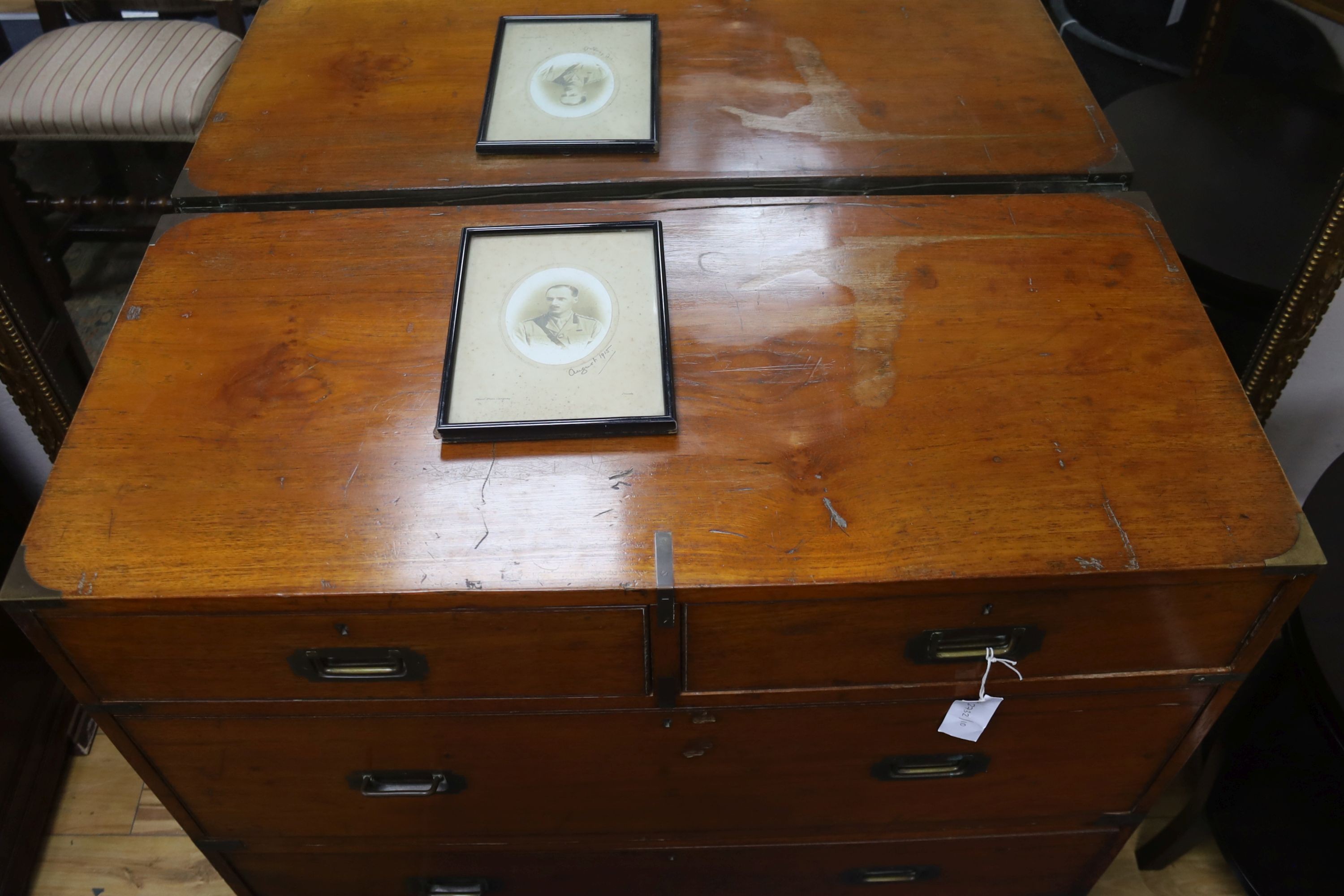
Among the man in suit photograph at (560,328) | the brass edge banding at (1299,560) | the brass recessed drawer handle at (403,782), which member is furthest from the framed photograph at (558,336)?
the brass edge banding at (1299,560)

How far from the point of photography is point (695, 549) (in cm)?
94

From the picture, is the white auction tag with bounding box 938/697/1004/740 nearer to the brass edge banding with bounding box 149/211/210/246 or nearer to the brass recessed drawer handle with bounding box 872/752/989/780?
the brass recessed drawer handle with bounding box 872/752/989/780

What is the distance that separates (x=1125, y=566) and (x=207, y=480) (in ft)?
2.98

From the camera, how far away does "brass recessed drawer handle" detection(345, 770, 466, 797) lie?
1191 millimetres

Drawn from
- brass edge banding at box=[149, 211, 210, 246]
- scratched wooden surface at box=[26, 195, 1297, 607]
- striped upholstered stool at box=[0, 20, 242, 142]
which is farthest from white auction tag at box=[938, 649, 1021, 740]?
striped upholstered stool at box=[0, 20, 242, 142]

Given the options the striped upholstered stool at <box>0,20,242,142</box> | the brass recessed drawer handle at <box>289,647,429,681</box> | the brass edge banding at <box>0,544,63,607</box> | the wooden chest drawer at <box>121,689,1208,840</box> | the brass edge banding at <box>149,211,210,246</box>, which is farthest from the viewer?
the striped upholstered stool at <box>0,20,242,142</box>

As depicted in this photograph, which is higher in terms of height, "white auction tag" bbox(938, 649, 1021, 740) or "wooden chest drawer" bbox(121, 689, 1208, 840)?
"white auction tag" bbox(938, 649, 1021, 740)

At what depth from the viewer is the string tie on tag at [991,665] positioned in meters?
1.03

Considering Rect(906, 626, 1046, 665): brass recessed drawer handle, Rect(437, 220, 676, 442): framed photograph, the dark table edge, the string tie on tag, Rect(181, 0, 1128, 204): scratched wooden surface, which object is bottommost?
the string tie on tag

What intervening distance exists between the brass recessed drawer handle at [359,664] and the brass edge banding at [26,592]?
0.22 meters

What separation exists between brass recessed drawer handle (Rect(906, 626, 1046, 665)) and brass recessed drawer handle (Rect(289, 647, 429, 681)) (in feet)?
1.71

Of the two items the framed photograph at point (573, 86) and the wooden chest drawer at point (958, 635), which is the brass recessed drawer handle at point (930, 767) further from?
the framed photograph at point (573, 86)

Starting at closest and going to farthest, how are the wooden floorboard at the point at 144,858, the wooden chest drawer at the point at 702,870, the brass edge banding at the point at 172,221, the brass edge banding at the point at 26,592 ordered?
the brass edge banding at the point at 26,592 < the brass edge banding at the point at 172,221 < the wooden chest drawer at the point at 702,870 < the wooden floorboard at the point at 144,858

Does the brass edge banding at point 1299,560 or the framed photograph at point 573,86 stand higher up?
the framed photograph at point 573,86
